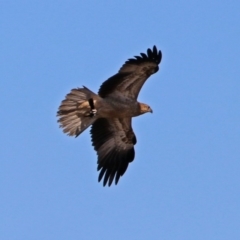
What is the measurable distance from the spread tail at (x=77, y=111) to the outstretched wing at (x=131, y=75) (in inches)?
10.7

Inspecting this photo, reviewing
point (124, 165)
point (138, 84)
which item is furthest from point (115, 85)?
point (124, 165)

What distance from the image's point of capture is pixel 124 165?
16.7 metres

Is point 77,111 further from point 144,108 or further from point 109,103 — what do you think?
point 144,108

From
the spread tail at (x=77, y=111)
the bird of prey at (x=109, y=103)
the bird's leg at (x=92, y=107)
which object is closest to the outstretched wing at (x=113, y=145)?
the bird of prey at (x=109, y=103)

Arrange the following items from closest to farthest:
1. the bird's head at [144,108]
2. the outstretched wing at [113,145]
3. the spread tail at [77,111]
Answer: the spread tail at [77,111], the bird's head at [144,108], the outstretched wing at [113,145]

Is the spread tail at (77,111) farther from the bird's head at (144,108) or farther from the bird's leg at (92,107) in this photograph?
the bird's head at (144,108)

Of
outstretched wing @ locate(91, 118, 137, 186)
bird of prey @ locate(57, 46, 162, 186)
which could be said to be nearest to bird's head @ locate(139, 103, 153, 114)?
bird of prey @ locate(57, 46, 162, 186)

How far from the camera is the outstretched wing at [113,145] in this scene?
1653 cm

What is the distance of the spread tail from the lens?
1546cm

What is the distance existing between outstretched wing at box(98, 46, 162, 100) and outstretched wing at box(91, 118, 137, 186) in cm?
87

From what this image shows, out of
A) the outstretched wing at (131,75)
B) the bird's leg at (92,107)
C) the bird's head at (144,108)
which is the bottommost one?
the bird's leg at (92,107)

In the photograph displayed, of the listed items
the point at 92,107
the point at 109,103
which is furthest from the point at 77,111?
the point at 109,103

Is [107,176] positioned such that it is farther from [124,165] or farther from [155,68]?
[155,68]

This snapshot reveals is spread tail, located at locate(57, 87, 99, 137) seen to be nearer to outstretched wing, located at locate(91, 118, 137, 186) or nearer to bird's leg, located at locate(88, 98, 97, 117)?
bird's leg, located at locate(88, 98, 97, 117)
